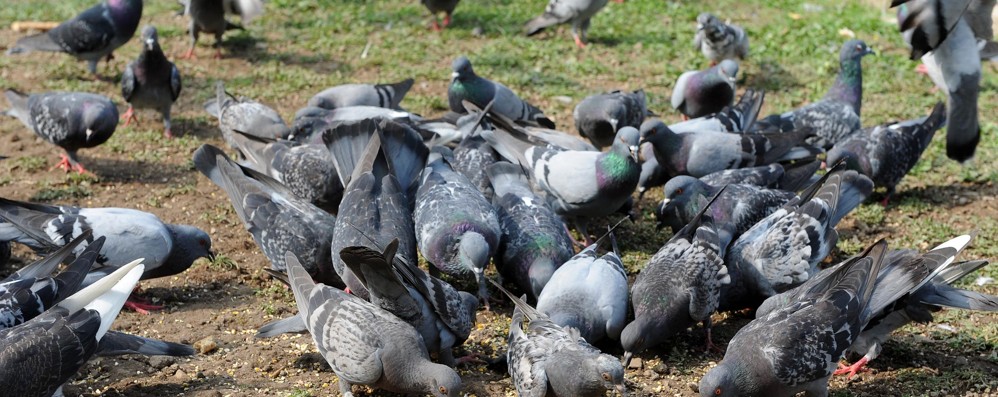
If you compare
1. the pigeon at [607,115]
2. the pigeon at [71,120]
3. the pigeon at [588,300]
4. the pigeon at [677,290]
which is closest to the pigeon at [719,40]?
the pigeon at [607,115]

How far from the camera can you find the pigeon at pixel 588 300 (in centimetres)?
550

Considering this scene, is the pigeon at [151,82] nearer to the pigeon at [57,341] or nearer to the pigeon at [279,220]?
the pigeon at [279,220]

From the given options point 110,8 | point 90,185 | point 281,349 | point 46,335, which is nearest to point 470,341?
point 281,349

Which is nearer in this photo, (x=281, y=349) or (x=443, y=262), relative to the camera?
(x=281, y=349)

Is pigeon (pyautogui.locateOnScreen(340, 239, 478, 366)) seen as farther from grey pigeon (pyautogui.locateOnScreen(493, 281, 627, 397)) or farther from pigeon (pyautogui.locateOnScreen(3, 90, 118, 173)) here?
pigeon (pyautogui.locateOnScreen(3, 90, 118, 173))

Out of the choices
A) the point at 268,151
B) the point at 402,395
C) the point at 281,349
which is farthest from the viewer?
the point at 268,151

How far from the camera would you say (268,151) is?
24.5 ft

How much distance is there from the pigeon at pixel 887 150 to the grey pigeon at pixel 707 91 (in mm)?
1413

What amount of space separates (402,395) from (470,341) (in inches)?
28.1

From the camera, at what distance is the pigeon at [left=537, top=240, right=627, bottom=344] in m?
5.50

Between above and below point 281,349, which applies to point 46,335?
above

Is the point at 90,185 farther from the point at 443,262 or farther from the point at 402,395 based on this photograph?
the point at 402,395

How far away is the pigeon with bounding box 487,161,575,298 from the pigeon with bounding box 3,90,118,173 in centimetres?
346

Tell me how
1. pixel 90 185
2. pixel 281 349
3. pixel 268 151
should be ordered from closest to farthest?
pixel 281 349 < pixel 268 151 < pixel 90 185
